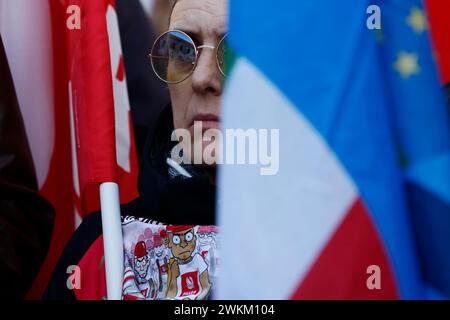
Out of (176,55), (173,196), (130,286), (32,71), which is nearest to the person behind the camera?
(130,286)

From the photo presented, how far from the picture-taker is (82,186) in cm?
215

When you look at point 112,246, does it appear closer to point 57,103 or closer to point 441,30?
point 57,103

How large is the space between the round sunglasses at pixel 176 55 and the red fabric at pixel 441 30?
1.70 ft

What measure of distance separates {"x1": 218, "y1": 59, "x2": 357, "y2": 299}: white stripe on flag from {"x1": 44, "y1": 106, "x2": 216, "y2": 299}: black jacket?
0.48 meters

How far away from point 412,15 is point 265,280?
0.56m

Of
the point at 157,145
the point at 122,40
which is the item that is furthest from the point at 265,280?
the point at 122,40

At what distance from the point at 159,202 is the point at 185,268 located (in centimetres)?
20

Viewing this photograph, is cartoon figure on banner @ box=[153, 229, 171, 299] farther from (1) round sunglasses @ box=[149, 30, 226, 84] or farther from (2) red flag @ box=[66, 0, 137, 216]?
(1) round sunglasses @ box=[149, 30, 226, 84]

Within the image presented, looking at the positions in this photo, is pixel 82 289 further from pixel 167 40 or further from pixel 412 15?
pixel 412 15

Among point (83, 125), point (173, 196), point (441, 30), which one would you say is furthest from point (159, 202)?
point (441, 30)

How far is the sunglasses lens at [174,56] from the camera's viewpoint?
2.02 meters

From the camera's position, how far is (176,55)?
2.06 metres

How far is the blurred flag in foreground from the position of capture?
4.78 feet

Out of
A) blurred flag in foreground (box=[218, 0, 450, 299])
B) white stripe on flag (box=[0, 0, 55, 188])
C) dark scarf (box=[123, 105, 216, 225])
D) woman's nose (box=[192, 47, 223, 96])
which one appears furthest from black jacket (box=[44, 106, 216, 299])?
blurred flag in foreground (box=[218, 0, 450, 299])
